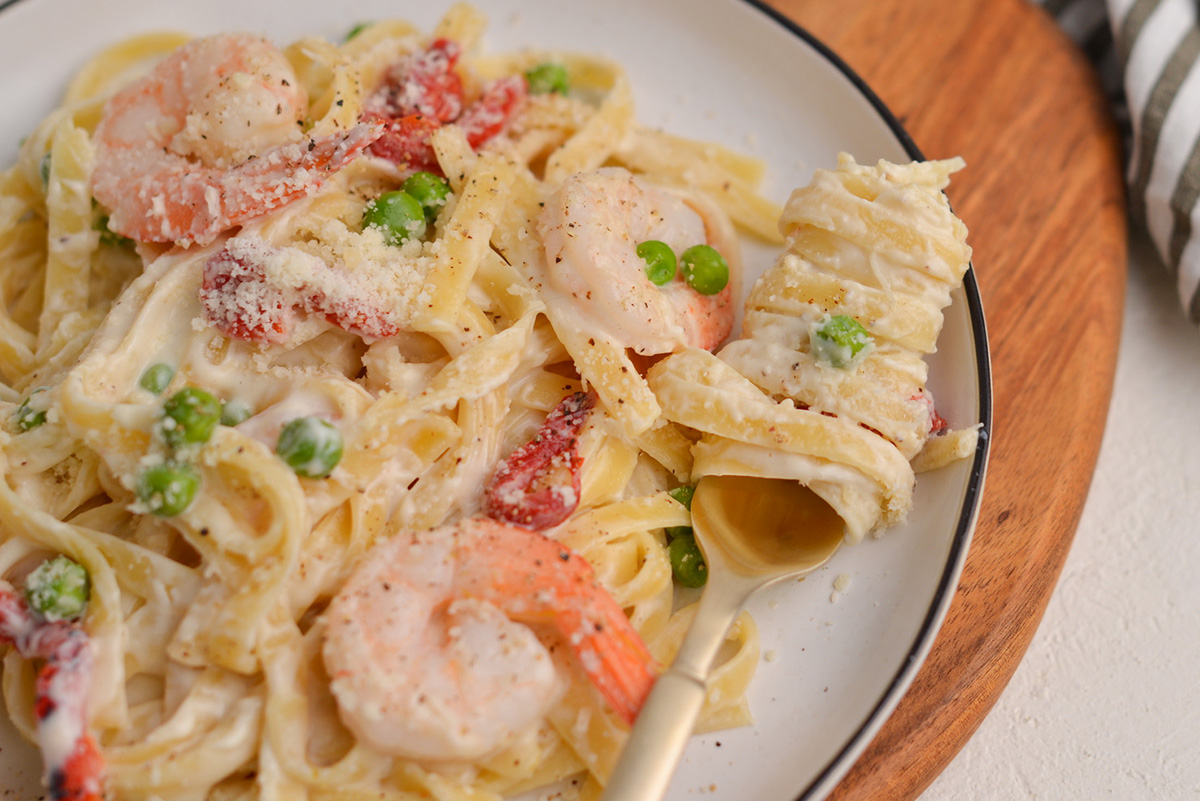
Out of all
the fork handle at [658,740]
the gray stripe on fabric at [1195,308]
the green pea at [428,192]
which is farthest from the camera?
the gray stripe on fabric at [1195,308]

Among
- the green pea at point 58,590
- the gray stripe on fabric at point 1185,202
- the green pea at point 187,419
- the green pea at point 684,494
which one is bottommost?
the green pea at point 58,590

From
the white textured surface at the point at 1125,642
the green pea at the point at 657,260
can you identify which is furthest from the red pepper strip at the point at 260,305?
the white textured surface at the point at 1125,642

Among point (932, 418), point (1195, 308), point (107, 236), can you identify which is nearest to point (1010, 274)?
point (1195, 308)

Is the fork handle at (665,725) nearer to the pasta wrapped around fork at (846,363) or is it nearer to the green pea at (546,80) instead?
the pasta wrapped around fork at (846,363)

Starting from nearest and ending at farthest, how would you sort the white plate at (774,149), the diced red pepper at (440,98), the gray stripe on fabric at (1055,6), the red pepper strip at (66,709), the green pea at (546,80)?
the red pepper strip at (66,709), the white plate at (774,149), the diced red pepper at (440,98), the green pea at (546,80), the gray stripe on fabric at (1055,6)

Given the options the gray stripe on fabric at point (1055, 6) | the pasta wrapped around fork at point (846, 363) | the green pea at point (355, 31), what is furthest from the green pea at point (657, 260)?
the gray stripe on fabric at point (1055, 6)

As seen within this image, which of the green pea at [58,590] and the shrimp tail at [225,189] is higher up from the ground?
the shrimp tail at [225,189]

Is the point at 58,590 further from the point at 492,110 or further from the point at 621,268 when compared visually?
the point at 492,110

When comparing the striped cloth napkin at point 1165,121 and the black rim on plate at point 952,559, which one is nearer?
the black rim on plate at point 952,559
